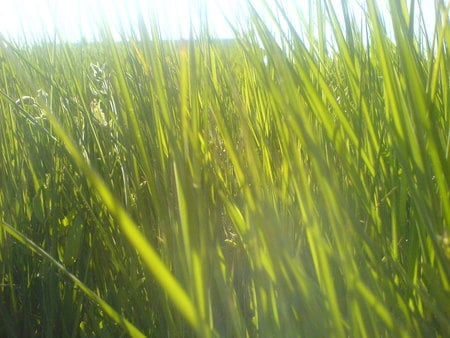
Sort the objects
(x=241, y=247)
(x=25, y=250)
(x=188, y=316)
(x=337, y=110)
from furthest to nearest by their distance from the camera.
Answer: (x=25, y=250)
(x=241, y=247)
(x=337, y=110)
(x=188, y=316)

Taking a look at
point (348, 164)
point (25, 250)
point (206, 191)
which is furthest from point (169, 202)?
point (25, 250)

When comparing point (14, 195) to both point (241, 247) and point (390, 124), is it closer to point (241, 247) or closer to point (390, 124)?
point (241, 247)

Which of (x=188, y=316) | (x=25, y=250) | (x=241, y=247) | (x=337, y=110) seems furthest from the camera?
(x=25, y=250)

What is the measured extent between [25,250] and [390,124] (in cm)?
59

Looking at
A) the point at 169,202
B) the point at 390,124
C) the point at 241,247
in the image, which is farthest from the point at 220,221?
the point at 390,124

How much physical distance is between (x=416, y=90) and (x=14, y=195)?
0.70 metres

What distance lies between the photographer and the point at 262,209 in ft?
1.46

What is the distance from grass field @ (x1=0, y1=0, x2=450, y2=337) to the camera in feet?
1.31

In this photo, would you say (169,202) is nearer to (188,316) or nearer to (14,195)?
(188,316)

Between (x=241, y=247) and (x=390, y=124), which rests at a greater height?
(x=390, y=124)

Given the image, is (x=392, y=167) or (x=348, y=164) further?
(x=392, y=167)

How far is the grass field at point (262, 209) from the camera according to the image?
15.7 inches

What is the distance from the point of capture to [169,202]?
502mm

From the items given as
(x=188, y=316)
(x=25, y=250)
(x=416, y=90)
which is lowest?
(x=25, y=250)
